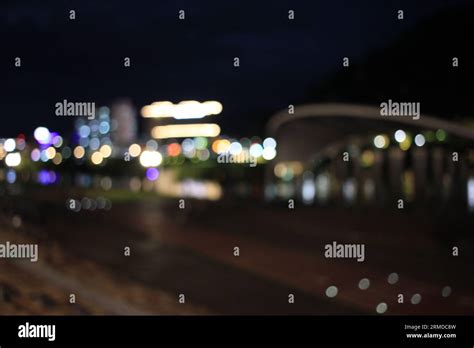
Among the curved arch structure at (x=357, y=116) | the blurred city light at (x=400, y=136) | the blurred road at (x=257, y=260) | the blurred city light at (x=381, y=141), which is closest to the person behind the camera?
the blurred road at (x=257, y=260)

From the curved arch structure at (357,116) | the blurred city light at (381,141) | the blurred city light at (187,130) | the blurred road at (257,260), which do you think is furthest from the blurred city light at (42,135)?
the blurred city light at (187,130)

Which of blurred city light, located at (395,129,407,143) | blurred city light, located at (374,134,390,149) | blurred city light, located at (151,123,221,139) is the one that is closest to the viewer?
blurred city light, located at (395,129,407,143)

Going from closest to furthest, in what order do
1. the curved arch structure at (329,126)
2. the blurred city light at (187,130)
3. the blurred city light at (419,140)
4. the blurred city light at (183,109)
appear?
the curved arch structure at (329,126)
the blurred city light at (419,140)
the blurred city light at (183,109)
the blurred city light at (187,130)

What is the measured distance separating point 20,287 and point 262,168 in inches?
1719

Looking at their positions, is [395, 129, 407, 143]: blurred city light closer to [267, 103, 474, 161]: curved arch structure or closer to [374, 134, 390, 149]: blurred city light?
[267, 103, 474, 161]: curved arch structure

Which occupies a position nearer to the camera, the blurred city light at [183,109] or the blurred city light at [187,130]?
the blurred city light at [183,109]

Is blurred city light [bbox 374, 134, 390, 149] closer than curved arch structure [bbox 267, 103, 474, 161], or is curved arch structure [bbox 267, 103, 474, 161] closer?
curved arch structure [bbox 267, 103, 474, 161]

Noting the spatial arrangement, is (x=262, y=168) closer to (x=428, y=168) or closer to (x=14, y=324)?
(x=428, y=168)

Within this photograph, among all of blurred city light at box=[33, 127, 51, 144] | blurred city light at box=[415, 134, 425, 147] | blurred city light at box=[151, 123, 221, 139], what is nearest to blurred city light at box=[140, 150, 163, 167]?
blurred city light at box=[415, 134, 425, 147]

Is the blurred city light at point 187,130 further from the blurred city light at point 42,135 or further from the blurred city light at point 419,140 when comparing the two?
the blurred city light at point 42,135

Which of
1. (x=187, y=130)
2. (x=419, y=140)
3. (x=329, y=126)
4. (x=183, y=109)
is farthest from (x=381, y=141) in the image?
(x=187, y=130)

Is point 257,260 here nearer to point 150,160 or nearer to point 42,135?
point 42,135

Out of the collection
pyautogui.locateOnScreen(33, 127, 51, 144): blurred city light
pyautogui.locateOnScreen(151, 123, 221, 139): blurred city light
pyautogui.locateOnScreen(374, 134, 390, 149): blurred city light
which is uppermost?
pyautogui.locateOnScreen(151, 123, 221, 139): blurred city light

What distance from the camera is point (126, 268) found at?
16766 mm
